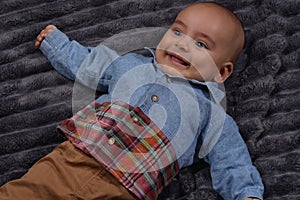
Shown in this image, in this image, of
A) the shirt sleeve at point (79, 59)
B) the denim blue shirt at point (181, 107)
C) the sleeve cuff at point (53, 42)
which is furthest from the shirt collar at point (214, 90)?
the sleeve cuff at point (53, 42)

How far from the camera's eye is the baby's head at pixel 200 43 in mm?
1125

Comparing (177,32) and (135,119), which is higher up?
(177,32)

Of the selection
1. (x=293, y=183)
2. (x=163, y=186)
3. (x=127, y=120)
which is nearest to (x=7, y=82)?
(x=127, y=120)

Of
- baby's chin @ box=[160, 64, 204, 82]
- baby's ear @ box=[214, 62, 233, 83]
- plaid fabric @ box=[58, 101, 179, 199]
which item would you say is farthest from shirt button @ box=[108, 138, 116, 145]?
baby's ear @ box=[214, 62, 233, 83]

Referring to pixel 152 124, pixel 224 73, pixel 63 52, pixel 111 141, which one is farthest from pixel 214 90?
pixel 63 52

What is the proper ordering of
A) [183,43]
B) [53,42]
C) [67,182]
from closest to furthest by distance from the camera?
[67,182] < [183,43] < [53,42]

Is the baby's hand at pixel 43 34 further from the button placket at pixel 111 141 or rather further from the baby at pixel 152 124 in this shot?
the button placket at pixel 111 141

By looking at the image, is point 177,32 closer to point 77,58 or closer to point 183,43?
point 183,43

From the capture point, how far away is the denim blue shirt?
1086mm

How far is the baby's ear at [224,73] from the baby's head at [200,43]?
0.01 metres

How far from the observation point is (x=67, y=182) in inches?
40.2

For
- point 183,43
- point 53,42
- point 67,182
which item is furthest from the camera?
point 53,42

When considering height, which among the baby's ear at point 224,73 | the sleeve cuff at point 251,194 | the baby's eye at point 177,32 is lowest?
the sleeve cuff at point 251,194

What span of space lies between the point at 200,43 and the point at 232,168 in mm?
307
